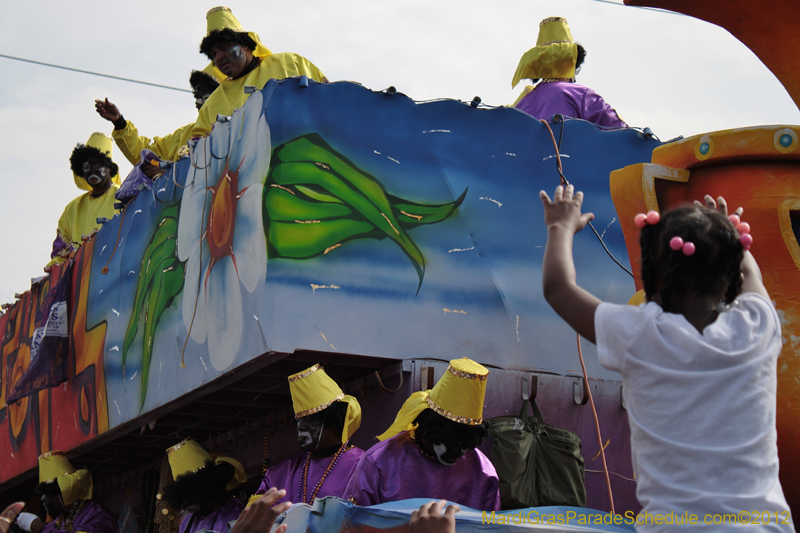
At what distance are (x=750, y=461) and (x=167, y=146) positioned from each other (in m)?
7.99

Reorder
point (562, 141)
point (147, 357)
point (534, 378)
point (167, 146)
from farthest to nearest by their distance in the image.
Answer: point (167, 146)
point (147, 357)
point (562, 141)
point (534, 378)

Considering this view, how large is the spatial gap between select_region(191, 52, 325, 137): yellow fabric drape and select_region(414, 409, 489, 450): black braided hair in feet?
11.5

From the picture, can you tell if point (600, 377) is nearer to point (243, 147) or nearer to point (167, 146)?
point (243, 147)

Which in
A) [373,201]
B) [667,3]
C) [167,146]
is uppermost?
[167,146]

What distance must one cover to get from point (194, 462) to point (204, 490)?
270 millimetres

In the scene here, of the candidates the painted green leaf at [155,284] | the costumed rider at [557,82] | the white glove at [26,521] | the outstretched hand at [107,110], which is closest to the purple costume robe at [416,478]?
the painted green leaf at [155,284]

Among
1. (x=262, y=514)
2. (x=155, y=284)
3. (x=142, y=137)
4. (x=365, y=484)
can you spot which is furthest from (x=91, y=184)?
(x=262, y=514)

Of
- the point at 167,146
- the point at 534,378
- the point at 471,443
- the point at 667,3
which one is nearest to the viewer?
the point at 667,3

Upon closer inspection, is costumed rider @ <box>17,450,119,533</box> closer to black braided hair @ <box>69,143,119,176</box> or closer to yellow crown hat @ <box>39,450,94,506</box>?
yellow crown hat @ <box>39,450,94,506</box>

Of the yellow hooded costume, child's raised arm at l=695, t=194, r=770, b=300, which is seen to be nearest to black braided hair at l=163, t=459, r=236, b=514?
the yellow hooded costume

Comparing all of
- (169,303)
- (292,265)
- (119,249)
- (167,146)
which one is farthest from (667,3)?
(167,146)

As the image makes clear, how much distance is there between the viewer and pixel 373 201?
5434mm

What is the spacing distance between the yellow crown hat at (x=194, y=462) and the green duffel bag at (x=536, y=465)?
183 centimetres

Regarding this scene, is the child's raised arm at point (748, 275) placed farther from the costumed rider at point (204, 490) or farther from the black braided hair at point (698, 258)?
the costumed rider at point (204, 490)
